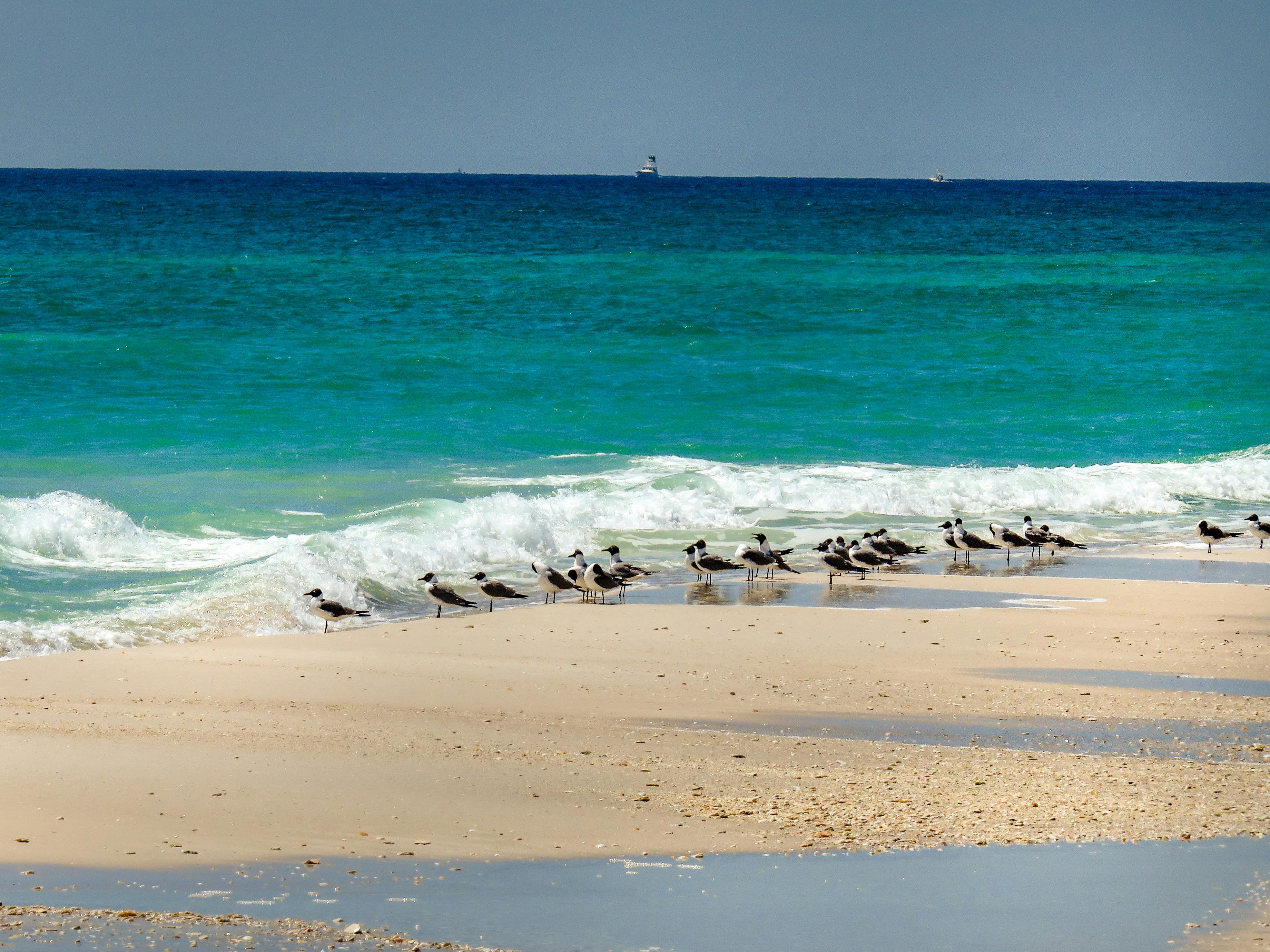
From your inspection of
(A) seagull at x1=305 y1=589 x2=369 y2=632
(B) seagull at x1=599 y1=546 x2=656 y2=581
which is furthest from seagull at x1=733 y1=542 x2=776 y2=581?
(A) seagull at x1=305 y1=589 x2=369 y2=632

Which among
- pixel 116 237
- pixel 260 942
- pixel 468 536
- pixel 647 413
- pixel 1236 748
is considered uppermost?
pixel 116 237

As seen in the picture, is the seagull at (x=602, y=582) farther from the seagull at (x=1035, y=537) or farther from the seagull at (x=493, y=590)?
the seagull at (x=1035, y=537)

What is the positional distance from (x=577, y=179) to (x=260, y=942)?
500 ft

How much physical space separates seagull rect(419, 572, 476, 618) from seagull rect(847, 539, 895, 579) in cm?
370

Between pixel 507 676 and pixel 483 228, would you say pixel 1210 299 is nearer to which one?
pixel 483 228

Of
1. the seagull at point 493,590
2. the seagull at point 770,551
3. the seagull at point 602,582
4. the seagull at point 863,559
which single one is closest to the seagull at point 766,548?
the seagull at point 770,551

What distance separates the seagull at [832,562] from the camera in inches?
523

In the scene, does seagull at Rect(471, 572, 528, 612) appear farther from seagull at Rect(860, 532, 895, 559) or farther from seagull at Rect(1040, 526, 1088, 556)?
seagull at Rect(1040, 526, 1088, 556)

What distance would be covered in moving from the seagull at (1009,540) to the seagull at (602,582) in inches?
175

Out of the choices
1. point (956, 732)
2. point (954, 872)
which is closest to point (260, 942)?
point (954, 872)

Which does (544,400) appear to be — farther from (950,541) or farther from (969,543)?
(969,543)

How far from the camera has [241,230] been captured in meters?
55.1

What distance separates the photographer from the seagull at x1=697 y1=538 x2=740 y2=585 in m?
13.2

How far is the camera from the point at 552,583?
12.2m
